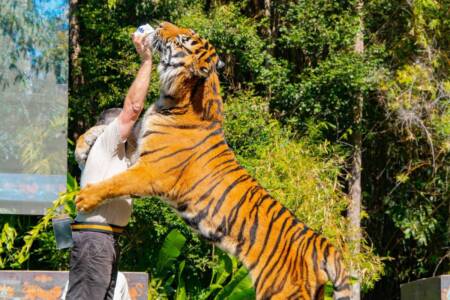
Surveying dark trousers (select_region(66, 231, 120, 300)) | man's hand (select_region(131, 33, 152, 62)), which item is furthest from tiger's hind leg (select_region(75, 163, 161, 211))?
man's hand (select_region(131, 33, 152, 62))

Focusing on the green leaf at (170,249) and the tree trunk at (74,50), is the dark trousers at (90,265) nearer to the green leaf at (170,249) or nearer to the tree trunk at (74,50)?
the green leaf at (170,249)

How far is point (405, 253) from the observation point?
1036 cm

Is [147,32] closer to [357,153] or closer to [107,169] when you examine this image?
[107,169]

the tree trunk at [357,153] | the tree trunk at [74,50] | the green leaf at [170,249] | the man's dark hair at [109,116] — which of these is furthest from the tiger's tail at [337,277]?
the tree trunk at [74,50]

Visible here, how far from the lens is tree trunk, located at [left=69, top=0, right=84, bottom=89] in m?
9.09

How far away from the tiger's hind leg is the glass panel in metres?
2.70

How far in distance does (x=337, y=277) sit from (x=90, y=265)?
1.08m

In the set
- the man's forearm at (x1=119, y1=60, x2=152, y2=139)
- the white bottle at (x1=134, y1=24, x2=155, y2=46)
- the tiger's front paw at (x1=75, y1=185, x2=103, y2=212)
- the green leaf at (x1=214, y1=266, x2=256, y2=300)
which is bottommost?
the green leaf at (x1=214, y1=266, x2=256, y2=300)

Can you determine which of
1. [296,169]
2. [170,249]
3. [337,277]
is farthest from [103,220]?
[296,169]

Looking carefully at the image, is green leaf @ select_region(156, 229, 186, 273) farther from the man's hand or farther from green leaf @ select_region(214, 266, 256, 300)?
the man's hand

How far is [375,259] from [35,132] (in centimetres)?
374

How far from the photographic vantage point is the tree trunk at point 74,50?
9.09 meters

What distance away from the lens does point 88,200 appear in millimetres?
3664

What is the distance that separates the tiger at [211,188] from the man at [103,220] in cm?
14
